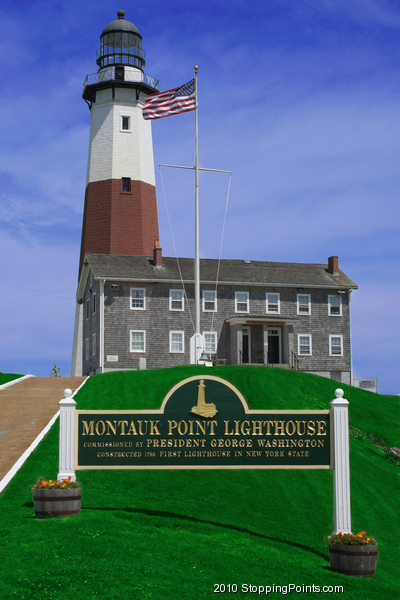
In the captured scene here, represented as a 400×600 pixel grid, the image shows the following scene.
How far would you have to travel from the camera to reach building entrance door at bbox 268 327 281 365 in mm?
39719

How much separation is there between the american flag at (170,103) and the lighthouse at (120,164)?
15.4 m

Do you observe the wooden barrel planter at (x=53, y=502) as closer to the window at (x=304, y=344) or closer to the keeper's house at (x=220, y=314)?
the keeper's house at (x=220, y=314)

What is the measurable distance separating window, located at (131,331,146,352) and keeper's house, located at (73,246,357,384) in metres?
0.06

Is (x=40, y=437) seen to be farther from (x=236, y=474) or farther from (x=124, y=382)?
(x=124, y=382)

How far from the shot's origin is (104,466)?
1179cm

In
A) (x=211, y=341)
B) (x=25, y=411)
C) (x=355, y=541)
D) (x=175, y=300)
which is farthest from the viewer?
(x=211, y=341)

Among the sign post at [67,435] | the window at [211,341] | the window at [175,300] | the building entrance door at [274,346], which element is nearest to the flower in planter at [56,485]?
the sign post at [67,435]

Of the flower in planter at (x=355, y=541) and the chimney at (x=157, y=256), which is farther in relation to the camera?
the chimney at (x=157, y=256)

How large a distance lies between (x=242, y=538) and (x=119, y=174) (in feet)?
118

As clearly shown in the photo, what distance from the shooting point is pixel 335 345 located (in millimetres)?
41250

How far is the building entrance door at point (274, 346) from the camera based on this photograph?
3972cm

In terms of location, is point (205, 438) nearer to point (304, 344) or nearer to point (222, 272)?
point (222, 272)

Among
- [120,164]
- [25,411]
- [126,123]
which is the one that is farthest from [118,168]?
[25,411]

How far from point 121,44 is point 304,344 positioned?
2528 centimetres
